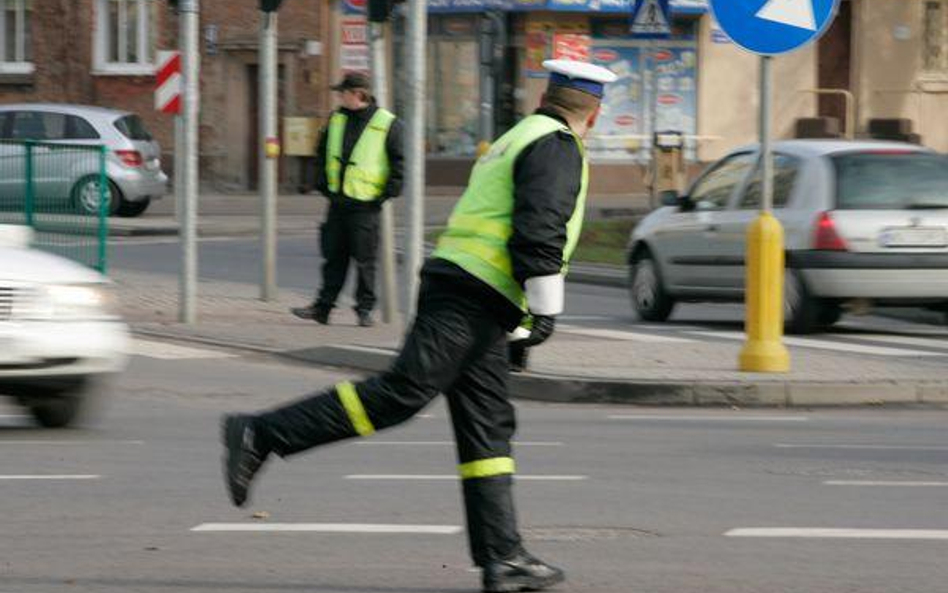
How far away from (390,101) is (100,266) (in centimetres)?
2088

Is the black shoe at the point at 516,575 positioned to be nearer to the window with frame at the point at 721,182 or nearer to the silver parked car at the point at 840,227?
the silver parked car at the point at 840,227

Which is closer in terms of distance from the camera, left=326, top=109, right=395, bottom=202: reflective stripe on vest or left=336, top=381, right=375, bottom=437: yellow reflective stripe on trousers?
left=336, top=381, right=375, bottom=437: yellow reflective stripe on trousers

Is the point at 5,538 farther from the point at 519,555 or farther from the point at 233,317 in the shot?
the point at 233,317

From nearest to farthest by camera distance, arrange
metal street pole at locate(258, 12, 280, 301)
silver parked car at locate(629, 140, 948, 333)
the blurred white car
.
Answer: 1. the blurred white car
2. silver parked car at locate(629, 140, 948, 333)
3. metal street pole at locate(258, 12, 280, 301)

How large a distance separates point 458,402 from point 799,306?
1063cm

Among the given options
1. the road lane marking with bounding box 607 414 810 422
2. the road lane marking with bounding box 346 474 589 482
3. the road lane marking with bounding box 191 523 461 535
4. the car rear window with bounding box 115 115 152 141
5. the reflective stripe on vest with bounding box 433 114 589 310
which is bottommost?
the road lane marking with bounding box 607 414 810 422

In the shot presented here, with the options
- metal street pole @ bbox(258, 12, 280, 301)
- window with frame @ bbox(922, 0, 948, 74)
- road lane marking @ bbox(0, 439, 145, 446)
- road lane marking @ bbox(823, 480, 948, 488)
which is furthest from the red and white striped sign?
window with frame @ bbox(922, 0, 948, 74)

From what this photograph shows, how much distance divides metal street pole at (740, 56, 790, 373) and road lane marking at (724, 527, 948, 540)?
5.81 m

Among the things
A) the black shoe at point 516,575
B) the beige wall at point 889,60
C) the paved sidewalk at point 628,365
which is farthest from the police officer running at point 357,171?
the beige wall at point 889,60

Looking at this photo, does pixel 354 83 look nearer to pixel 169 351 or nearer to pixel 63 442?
pixel 169 351

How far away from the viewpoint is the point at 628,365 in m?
15.4

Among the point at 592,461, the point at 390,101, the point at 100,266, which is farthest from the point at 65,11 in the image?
the point at 592,461

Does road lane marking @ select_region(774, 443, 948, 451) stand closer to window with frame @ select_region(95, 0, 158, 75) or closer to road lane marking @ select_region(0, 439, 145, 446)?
road lane marking @ select_region(0, 439, 145, 446)

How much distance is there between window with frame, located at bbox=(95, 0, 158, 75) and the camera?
A: 45.0m
